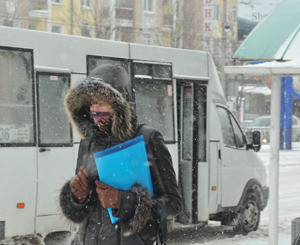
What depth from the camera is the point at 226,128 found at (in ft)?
32.4

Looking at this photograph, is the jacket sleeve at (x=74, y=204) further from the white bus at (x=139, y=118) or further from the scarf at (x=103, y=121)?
the white bus at (x=139, y=118)

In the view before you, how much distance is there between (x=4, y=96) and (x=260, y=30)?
9.84 feet

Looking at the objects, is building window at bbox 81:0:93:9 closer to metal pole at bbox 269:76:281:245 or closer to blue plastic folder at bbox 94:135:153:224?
metal pole at bbox 269:76:281:245

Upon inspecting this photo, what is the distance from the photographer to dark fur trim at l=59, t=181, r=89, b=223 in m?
3.25

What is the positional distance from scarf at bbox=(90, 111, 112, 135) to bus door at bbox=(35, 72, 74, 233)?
172 inches

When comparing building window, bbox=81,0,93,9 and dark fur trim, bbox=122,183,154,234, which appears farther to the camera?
building window, bbox=81,0,93,9

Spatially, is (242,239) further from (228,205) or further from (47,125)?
(47,125)

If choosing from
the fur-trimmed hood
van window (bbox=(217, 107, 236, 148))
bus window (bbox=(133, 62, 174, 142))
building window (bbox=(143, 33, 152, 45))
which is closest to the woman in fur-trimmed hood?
the fur-trimmed hood

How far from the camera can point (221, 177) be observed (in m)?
9.52

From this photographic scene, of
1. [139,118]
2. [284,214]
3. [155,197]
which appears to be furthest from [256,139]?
[155,197]

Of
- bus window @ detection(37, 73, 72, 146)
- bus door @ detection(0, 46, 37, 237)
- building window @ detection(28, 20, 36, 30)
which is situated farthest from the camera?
building window @ detection(28, 20, 36, 30)

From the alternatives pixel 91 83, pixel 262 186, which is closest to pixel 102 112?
pixel 91 83

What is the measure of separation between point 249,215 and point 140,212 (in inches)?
285

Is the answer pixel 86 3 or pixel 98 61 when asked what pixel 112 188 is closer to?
pixel 98 61
